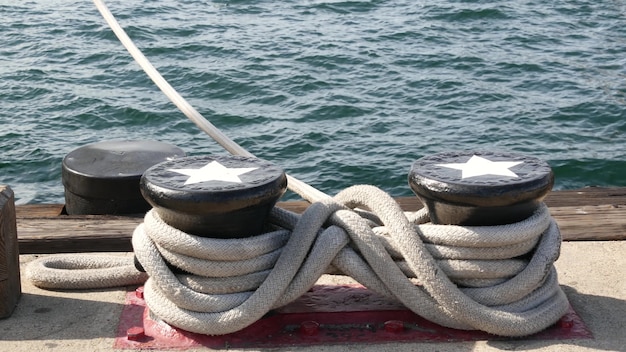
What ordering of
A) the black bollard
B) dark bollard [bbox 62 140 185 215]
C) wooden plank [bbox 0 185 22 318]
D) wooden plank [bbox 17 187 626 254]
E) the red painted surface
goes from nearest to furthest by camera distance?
1. the black bollard
2. the red painted surface
3. wooden plank [bbox 0 185 22 318]
4. wooden plank [bbox 17 187 626 254]
5. dark bollard [bbox 62 140 185 215]

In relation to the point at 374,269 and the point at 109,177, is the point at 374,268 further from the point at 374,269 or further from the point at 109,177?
the point at 109,177

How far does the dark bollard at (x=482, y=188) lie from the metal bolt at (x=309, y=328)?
0.48m

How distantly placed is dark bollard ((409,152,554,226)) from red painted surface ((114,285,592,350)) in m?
0.32

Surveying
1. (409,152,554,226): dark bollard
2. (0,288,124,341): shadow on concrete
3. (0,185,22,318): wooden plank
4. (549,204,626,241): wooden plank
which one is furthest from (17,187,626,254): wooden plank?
(409,152,554,226): dark bollard

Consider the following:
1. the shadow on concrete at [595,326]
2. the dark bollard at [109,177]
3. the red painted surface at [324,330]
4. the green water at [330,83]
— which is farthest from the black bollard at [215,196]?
the green water at [330,83]

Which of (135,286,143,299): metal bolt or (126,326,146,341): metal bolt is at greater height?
(126,326,146,341): metal bolt

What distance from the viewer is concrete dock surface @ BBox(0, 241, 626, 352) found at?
297cm

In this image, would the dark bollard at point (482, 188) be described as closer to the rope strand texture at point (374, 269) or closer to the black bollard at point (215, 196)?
the rope strand texture at point (374, 269)

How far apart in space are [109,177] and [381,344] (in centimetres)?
163

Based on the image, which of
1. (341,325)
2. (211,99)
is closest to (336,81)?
(211,99)

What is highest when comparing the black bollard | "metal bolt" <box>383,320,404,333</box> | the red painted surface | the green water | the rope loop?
the black bollard

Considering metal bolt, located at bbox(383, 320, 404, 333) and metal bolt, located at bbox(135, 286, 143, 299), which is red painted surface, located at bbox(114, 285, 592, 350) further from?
metal bolt, located at bbox(135, 286, 143, 299)

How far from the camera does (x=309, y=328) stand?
3023mm

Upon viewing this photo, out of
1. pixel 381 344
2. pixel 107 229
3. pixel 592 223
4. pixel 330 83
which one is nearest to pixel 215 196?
pixel 381 344
